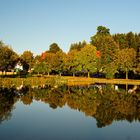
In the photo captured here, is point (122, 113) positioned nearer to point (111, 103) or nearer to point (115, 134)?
point (111, 103)

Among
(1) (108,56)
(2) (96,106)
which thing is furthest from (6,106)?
(1) (108,56)

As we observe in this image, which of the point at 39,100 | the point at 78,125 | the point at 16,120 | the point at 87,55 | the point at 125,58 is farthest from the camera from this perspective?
the point at 87,55

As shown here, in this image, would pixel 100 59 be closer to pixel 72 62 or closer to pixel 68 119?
pixel 72 62

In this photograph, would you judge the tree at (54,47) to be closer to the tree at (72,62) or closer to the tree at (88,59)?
the tree at (72,62)

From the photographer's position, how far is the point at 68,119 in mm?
35906

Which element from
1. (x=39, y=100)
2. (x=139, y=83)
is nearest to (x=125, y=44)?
(x=139, y=83)

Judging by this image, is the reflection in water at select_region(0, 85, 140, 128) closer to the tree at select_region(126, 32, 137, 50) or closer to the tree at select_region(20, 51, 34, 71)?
the tree at select_region(126, 32, 137, 50)

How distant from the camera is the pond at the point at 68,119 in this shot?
89.1ft

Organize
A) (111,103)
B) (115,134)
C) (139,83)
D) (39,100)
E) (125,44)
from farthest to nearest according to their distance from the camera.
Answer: (125,44)
(139,83)
(39,100)
(111,103)
(115,134)

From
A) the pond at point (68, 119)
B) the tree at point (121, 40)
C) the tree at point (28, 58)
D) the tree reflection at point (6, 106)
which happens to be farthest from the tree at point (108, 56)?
the tree reflection at point (6, 106)

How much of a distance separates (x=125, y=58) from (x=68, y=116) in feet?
215

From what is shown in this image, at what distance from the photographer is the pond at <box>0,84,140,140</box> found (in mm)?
27156

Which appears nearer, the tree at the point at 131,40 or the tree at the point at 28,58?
the tree at the point at 131,40

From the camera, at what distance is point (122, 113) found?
39188mm
